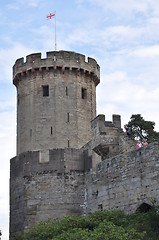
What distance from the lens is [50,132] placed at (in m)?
31.4

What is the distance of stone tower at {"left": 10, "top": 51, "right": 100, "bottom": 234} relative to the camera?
27859 mm

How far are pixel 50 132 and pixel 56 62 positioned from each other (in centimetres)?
422

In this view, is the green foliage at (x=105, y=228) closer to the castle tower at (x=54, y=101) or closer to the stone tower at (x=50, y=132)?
the stone tower at (x=50, y=132)

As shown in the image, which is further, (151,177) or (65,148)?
(65,148)

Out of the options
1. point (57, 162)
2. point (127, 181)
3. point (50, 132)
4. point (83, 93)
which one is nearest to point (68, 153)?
point (57, 162)

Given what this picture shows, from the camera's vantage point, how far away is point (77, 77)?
107 ft

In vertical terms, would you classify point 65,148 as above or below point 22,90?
below

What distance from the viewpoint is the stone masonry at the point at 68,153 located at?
23.4 m

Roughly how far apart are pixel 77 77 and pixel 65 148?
566cm

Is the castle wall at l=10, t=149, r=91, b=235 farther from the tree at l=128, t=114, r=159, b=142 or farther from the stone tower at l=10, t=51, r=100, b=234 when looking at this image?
the tree at l=128, t=114, r=159, b=142

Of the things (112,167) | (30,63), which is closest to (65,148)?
(112,167)

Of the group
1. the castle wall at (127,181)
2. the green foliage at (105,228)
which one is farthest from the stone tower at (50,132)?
the green foliage at (105,228)

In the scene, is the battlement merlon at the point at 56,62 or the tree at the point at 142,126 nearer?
the battlement merlon at the point at 56,62

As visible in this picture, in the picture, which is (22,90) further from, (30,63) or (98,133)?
(98,133)
